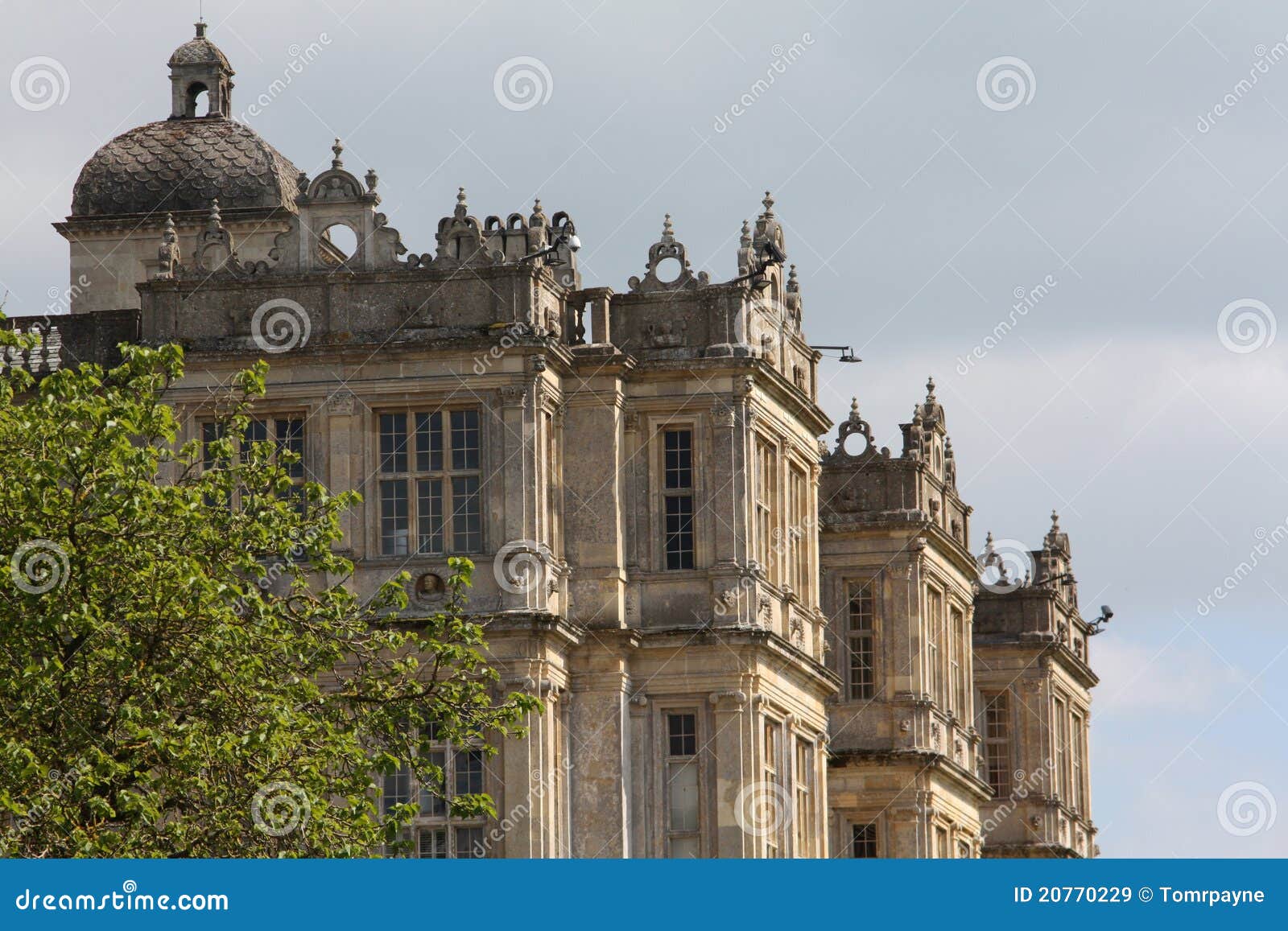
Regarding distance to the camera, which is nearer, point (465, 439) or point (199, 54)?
point (465, 439)

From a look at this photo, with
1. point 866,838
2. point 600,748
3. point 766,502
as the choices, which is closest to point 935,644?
point 866,838

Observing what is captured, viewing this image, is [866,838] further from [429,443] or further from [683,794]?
[429,443]

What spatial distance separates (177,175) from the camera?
5672 cm

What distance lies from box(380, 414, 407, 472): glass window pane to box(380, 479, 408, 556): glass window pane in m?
0.23

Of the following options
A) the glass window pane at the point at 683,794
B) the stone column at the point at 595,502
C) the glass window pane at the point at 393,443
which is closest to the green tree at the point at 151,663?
the glass window pane at the point at 393,443

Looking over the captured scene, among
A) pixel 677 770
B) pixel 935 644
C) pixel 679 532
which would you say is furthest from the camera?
pixel 935 644

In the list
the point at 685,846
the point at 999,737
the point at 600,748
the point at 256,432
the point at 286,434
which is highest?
the point at 256,432

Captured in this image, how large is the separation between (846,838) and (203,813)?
26.1 m

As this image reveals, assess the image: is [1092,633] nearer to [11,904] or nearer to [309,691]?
[309,691]

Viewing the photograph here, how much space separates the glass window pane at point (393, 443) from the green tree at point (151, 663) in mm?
11006

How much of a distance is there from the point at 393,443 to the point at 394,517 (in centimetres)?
109

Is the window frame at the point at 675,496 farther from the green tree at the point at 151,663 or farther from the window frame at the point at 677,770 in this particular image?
the green tree at the point at 151,663

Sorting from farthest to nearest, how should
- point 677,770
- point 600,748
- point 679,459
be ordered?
point 679,459 → point 677,770 → point 600,748

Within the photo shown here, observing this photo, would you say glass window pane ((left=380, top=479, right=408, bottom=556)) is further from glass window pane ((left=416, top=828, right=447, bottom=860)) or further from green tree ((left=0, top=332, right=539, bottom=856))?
green tree ((left=0, top=332, right=539, bottom=856))
